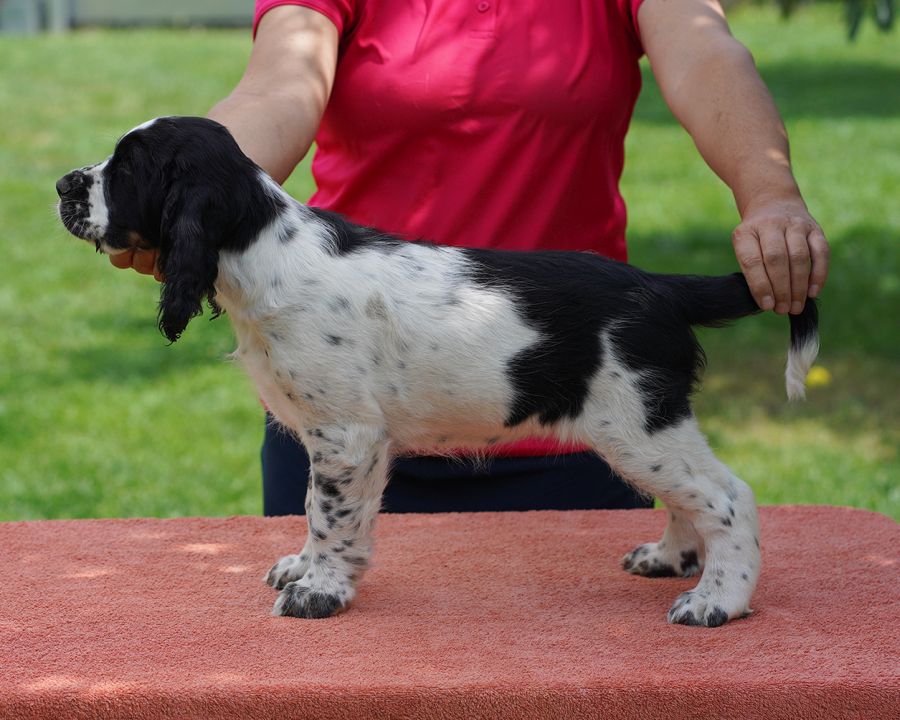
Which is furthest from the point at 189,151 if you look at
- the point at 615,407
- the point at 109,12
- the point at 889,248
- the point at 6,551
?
the point at 109,12

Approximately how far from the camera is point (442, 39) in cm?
355

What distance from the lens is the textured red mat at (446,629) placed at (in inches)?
101

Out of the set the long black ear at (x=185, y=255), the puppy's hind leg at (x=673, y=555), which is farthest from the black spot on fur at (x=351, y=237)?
the puppy's hind leg at (x=673, y=555)

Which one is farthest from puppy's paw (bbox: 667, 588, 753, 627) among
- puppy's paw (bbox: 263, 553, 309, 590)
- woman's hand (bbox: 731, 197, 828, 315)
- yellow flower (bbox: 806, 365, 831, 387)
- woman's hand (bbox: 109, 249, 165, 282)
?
yellow flower (bbox: 806, 365, 831, 387)

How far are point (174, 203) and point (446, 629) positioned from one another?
1131 mm

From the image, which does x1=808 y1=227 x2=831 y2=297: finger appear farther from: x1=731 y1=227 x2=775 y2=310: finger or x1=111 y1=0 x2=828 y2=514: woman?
x1=111 y1=0 x2=828 y2=514: woman

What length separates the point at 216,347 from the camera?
30.1 feet

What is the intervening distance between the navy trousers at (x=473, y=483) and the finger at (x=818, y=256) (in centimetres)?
126

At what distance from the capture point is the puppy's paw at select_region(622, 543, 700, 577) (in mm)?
3301

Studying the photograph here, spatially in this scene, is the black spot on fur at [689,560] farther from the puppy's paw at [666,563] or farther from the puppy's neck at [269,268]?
the puppy's neck at [269,268]

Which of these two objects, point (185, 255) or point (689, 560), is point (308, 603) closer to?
point (185, 255)

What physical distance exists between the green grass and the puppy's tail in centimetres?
150

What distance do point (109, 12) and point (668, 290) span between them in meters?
24.0

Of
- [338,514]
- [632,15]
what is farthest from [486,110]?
[338,514]
